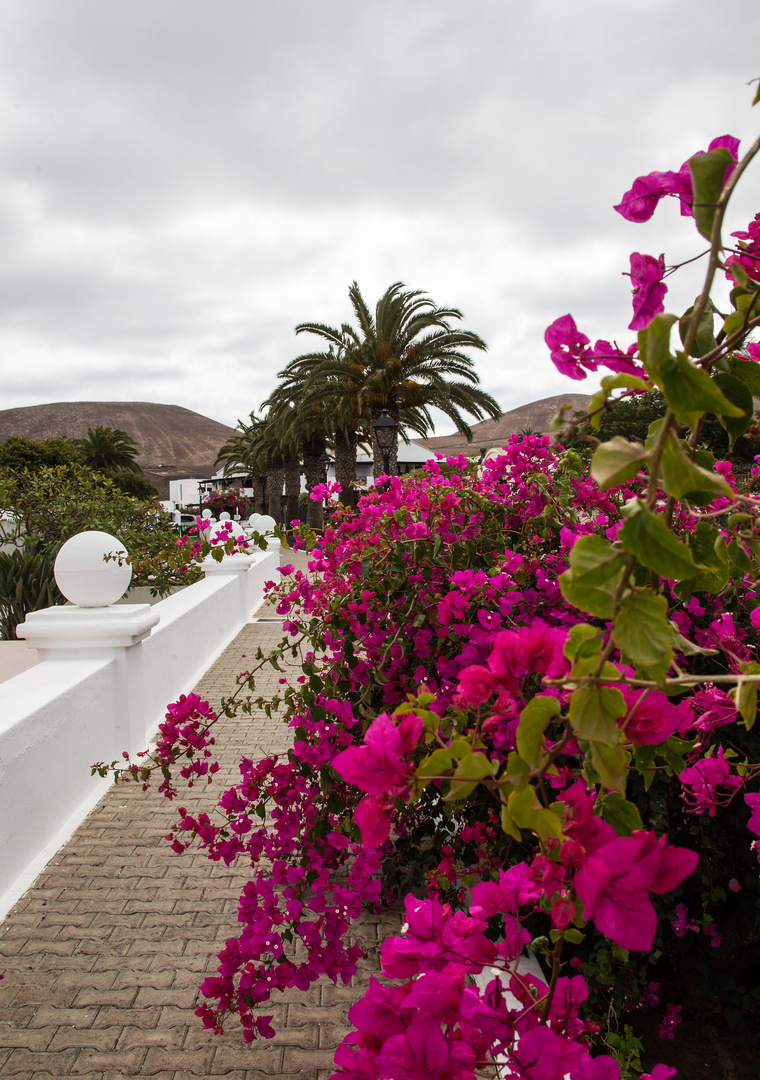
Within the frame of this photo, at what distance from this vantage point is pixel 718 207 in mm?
645

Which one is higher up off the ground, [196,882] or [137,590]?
[137,590]

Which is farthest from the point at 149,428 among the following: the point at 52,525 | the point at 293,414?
the point at 52,525

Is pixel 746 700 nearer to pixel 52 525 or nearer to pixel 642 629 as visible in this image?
pixel 642 629

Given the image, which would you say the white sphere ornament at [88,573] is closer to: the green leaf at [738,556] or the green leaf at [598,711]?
the green leaf at [738,556]

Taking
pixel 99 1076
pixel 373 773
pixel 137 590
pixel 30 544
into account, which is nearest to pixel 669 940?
pixel 99 1076

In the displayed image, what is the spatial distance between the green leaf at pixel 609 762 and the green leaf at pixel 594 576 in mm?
124

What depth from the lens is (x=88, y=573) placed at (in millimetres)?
→ 3924

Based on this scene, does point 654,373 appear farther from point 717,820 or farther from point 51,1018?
point 51,1018

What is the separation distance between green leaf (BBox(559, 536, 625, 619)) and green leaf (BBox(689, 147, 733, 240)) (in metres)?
0.33

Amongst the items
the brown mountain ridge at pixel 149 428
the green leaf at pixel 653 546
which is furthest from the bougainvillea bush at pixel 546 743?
the brown mountain ridge at pixel 149 428

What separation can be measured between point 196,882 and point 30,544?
564cm

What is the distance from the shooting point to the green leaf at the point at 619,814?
0.73 metres

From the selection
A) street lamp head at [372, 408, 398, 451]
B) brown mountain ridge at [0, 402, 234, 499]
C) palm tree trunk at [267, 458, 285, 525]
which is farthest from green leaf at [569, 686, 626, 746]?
brown mountain ridge at [0, 402, 234, 499]

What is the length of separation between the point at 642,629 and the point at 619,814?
0.27m
